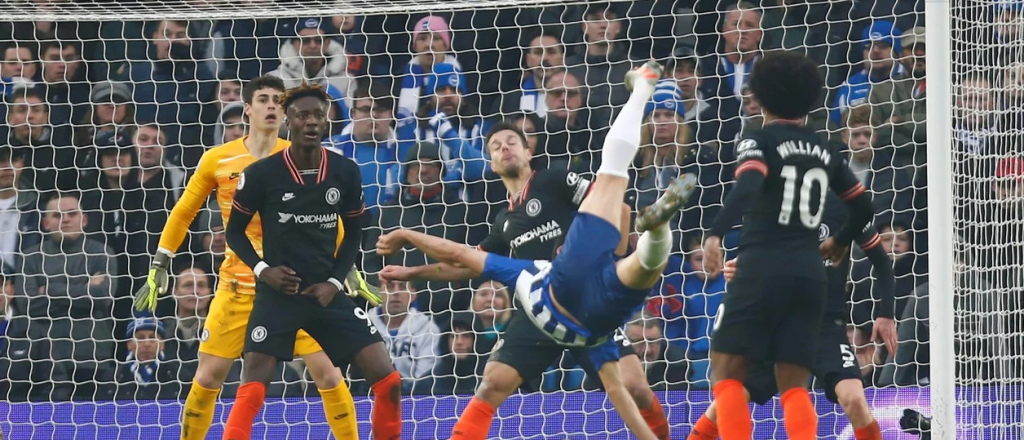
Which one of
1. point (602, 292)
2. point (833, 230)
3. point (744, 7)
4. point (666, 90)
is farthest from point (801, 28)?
point (602, 292)

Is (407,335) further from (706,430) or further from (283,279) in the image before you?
(706,430)

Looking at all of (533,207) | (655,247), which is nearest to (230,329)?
(533,207)

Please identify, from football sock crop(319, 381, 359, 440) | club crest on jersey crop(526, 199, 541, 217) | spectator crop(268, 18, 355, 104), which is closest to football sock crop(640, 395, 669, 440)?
club crest on jersey crop(526, 199, 541, 217)

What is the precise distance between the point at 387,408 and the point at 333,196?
0.97m

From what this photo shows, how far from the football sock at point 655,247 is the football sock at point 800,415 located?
78 centimetres

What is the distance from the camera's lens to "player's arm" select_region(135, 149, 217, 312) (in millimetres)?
6617

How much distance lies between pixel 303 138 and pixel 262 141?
871 mm

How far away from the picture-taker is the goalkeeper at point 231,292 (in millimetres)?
6418

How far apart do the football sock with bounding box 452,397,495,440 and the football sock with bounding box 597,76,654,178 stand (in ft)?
4.88

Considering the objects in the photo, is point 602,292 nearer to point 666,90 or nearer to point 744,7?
point 666,90

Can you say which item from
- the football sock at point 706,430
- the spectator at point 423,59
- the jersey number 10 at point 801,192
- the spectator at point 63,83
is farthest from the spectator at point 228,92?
the jersey number 10 at point 801,192

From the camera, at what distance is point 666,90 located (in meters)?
8.62

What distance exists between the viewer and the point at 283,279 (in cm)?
595

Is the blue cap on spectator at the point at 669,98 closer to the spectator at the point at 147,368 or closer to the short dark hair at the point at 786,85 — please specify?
the spectator at the point at 147,368
